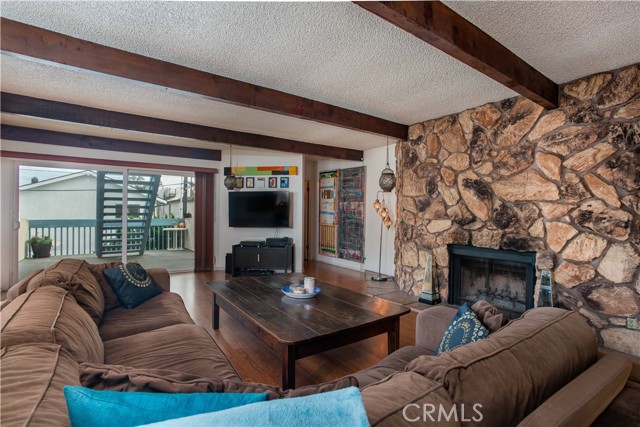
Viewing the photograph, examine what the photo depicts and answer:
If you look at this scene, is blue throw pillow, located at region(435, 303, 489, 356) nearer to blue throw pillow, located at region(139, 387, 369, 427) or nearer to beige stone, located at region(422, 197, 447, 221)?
blue throw pillow, located at region(139, 387, 369, 427)

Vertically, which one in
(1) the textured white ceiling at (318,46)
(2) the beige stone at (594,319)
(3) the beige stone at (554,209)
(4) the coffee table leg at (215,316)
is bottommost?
(4) the coffee table leg at (215,316)

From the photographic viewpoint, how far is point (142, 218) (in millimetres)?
5773

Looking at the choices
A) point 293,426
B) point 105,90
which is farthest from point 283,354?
point 105,90

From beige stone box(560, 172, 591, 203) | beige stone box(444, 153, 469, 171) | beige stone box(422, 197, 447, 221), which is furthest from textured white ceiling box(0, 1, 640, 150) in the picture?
beige stone box(422, 197, 447, 221)

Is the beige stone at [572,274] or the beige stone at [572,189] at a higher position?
the beige stone at [572,189]

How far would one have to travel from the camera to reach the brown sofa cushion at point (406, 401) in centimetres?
65

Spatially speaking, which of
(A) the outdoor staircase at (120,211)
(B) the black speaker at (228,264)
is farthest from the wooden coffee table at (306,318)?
(A) the outdoor staircase at (120,211)

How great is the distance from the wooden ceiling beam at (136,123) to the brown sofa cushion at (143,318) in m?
2.36

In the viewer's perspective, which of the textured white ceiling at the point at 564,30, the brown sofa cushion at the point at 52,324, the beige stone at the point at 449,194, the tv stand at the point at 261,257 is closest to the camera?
the brown sofa cushion at the point at 52,324

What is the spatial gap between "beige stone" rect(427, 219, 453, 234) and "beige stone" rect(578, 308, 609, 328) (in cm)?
152

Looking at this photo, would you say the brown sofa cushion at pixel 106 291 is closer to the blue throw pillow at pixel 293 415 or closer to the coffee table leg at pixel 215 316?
the coffee table leg at pixel 215 316

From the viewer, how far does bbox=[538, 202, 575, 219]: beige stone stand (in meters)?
2.89

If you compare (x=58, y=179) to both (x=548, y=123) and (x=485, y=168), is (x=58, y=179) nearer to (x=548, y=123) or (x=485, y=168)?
(x=485, y=168)

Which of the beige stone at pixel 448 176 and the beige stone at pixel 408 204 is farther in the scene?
the beige stone at pixel 408 204
